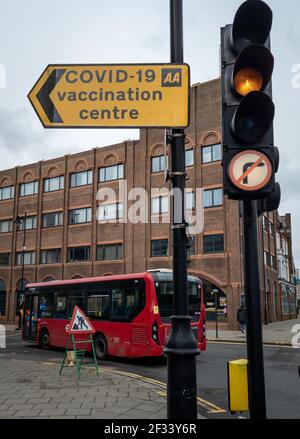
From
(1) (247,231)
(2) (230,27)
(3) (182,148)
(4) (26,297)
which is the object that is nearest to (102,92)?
(3) (182,148)

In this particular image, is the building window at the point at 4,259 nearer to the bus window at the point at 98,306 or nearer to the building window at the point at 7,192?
the building window at the point at 7,192

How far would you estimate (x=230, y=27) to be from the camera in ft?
13.6

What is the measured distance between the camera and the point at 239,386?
4.04 meters

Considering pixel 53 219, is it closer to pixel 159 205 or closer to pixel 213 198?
pixel 159 205

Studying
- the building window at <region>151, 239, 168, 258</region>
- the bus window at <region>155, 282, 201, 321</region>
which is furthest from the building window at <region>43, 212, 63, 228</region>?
the bus window at <region>155, 282, 201, 321</region>

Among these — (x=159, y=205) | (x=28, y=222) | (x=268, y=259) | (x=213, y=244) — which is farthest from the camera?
(x=28, y=222)

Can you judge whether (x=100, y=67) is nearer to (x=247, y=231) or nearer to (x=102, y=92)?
(x=102, y=92)

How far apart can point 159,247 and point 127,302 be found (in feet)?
68.0

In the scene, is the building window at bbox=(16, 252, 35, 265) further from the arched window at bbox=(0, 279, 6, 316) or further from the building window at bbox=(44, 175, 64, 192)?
the building window at bbox=(44, 175, 64, 192)

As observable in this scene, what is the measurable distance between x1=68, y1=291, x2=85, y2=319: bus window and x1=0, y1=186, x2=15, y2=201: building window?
31944 mm

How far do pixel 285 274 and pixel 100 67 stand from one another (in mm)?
53011

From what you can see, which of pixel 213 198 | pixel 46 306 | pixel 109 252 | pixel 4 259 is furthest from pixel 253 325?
pixel 4 259

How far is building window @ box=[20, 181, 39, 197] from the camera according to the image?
45.0 metres

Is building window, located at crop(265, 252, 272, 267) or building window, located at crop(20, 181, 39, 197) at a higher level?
building window, located at crop(20, 181, 39, 197)
